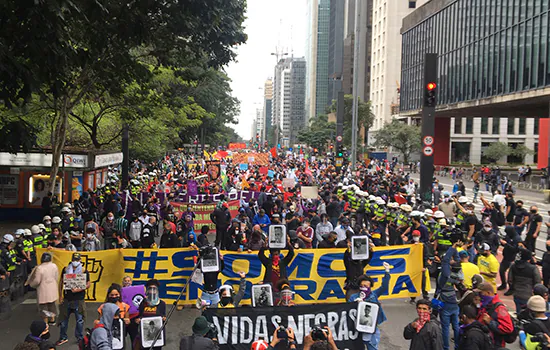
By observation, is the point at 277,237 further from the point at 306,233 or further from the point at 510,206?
the point at 510,206

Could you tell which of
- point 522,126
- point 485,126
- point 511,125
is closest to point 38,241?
point 485,126

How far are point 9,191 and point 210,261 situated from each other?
16.0 metres

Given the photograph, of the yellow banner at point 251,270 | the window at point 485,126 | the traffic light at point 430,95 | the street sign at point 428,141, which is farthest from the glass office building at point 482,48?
the yellow banner at point 251,270

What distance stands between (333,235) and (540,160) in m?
39.5

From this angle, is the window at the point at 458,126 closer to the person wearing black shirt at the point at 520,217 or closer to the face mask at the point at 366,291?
the person wearing black shirt at the point at 520,217

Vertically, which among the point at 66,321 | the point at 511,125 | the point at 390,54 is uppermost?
the point at 390,54

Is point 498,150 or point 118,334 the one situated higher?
point 498,150

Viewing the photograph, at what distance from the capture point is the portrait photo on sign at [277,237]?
10055mm

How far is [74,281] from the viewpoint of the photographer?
904cm

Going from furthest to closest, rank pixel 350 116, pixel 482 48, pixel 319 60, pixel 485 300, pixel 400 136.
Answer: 1. pixel 319 60
2. pixel 350 116
3. pixel 400 136
4. pixel 482 48
5. pixel 485 300

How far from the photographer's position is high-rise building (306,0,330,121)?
170 m

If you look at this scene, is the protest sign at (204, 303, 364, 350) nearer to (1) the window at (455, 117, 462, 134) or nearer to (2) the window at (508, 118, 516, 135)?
(1) the window at (455, 117, 462, 134)

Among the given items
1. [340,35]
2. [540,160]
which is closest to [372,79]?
[340,35]

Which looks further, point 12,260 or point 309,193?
point 309,193
